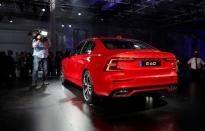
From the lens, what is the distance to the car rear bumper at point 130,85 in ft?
17.0

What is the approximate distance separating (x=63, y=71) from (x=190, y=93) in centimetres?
413

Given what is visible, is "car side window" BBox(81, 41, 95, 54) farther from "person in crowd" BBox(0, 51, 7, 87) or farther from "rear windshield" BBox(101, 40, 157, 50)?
Result: "person in crowd" BBox(0, 51, 7, 87)

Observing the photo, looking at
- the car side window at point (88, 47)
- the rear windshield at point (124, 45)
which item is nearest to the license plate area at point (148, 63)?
the rear windshield at point (124, 45)

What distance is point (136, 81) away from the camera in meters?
5.24

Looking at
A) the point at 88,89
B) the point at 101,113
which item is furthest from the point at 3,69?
the point at 101,113

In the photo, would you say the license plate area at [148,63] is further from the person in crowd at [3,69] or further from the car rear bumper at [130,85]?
the person in crowd at [3,69]

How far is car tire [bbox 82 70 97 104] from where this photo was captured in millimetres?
5911

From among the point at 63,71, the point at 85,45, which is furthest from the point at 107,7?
the point at 85,45

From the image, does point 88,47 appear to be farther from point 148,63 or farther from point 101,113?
point 101,113

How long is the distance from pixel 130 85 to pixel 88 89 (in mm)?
1257

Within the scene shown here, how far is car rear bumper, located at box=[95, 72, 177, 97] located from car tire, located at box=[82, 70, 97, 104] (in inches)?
17.1

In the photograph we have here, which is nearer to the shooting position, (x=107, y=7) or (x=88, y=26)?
(x=107, y=7)

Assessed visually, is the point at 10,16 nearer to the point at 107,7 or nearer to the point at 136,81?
the point at 107,7

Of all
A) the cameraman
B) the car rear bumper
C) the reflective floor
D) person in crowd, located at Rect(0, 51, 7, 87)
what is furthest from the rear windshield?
person in crowd, located at Rect(0, 51, 7, 87)
